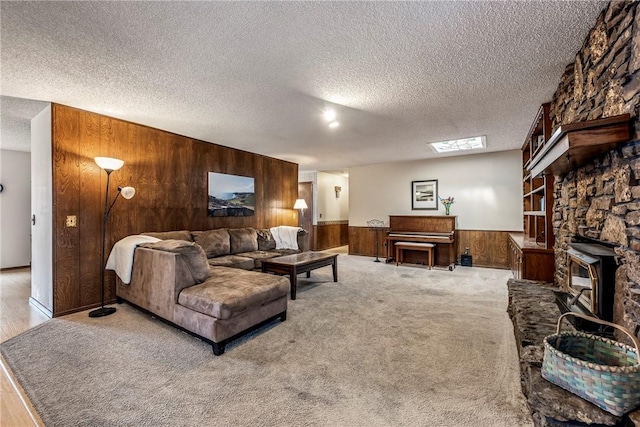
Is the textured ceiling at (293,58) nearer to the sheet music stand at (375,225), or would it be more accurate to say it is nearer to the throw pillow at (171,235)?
the throw pillow at (171,235)

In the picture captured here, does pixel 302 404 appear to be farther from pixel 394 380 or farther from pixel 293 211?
pixel 293 211

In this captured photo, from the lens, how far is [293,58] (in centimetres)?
225

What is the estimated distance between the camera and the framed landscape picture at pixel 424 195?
21.2ft

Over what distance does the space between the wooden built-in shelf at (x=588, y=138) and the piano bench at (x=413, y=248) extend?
387 cm

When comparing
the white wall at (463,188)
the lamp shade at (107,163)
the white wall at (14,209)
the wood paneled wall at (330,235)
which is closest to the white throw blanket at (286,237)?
the white wall at (463,188)

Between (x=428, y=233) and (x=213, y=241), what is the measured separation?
437cm

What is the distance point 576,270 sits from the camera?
7.43ft

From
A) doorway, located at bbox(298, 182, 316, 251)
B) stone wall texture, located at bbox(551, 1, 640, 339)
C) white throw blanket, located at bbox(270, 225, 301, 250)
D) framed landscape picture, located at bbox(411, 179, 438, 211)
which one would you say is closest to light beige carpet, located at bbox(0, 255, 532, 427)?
stone wall texture, located at bbox(551, 1, 640, 339)

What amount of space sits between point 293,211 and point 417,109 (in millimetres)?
4239

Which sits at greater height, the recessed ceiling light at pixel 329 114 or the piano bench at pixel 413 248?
the recessed ceiling light at pixel 329 114

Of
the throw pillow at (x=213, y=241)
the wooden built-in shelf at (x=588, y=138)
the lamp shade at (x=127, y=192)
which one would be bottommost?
the throw pillow at (x=213, y=241)

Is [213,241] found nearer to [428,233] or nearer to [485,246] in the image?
[428,233]

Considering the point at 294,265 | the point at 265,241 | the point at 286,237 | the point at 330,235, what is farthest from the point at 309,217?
the point at 294,265

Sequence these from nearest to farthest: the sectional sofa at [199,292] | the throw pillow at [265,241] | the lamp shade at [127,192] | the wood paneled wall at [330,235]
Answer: the sectional sofa at [199,292] < the lamp shade at [127,192] < the throw pillow at [265,241] < the wood paneled wall at [330,235]
